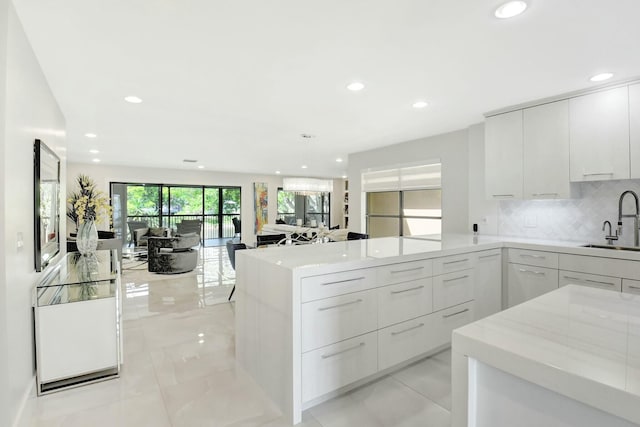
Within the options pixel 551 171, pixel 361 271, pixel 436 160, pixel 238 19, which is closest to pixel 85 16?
pixel 238 19

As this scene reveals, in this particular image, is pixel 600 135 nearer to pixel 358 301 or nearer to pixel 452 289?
pixel 452 289

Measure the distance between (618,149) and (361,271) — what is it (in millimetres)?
2758

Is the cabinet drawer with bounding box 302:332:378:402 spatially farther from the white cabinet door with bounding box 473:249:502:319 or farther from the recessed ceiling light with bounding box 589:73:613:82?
the recessed ceiling light with bounding box 589:73:613:82

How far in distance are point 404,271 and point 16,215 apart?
8.35ft

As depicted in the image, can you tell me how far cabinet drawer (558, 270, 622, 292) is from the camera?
2.65 metres

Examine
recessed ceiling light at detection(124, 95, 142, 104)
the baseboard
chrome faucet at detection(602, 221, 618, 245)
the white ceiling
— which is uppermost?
recessed ceiling light at detection(124, 95, 142, 104)

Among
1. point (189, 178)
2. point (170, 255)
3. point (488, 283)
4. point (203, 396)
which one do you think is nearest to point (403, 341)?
point (488, 283)

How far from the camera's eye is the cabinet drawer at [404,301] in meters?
2.25

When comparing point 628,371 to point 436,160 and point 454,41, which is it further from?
point 436,160

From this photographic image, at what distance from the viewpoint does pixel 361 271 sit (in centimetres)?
212

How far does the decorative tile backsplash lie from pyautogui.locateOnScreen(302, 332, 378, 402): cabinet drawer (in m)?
2.74

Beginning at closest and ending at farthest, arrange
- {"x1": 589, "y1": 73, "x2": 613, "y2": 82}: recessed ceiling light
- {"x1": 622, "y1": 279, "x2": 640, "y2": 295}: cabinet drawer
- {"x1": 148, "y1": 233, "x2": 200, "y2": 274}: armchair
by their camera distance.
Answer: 1. {"x1": 622, "y1": 279, "x2": 640, "y2": 295}: cabinet drawer
2. {"x1": 589, "y1": 73, "x2": 613, "y2": 82}: recessed ceiling light
3. {"x1": 148, "y1": 233, "x2": 200, "y2": 274}: armchair

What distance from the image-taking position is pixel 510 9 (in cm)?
181

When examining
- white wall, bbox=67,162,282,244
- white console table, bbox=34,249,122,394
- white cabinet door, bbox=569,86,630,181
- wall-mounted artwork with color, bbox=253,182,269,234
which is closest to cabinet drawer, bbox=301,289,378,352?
white console table, bbox=34,249,122,394
